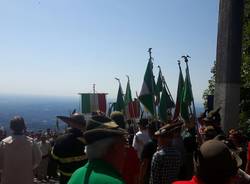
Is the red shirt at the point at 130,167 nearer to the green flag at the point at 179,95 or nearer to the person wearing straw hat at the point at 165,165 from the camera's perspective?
the person wearing straw hat at the point at 165,165

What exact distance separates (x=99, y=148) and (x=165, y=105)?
33.4 ft

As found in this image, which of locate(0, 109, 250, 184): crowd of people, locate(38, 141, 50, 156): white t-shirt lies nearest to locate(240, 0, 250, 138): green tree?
locate(38, 141, 50, 156): white t-shirt

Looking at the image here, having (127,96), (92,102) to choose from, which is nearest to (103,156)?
(127,96)

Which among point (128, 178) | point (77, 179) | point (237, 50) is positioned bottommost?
point (128, 178)

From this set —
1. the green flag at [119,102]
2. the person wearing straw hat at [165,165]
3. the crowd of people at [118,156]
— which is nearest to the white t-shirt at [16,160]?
the crowd of people at [118,156]

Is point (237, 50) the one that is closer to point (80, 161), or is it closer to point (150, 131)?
point (150, 131)

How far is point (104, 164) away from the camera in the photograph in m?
3.55

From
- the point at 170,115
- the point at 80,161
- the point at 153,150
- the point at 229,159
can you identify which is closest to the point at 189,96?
the point at 170,115

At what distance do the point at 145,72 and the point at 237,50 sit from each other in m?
2.66

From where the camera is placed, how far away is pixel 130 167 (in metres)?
6.14

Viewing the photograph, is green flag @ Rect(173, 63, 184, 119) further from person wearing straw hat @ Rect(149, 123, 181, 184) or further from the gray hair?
the gray hair

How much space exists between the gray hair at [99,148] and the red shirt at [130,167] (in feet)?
8.15

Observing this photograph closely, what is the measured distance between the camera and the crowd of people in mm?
3457

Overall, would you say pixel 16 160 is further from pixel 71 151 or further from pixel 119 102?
pixel 119 102
